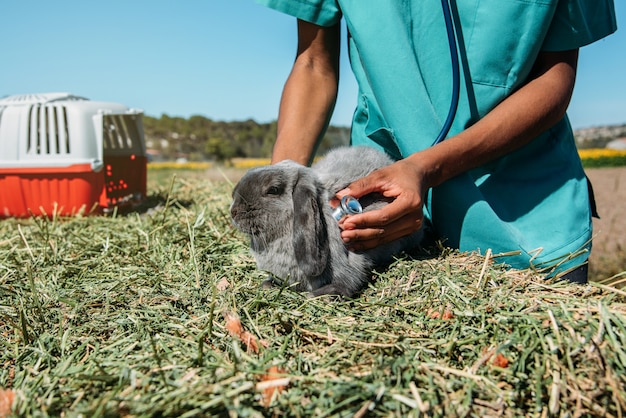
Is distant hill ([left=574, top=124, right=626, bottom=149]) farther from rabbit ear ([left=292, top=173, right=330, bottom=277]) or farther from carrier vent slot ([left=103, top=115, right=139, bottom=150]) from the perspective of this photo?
rabbit ear ([left=292, top=173, right=330, bottom=277])

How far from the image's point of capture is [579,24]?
205cm

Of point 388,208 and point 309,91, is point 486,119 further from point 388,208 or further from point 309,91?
point 309,91

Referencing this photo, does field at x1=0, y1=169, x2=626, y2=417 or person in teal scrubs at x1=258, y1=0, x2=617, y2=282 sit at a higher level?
person in teal scrubs at x1=258, y1=0, x2=617, y2=282

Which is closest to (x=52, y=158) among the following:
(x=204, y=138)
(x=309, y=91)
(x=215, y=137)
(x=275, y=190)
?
(x=309, y=91)

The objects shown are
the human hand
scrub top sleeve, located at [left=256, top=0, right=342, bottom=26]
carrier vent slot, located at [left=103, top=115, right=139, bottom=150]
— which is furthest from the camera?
carrier vent slot, located at [left=103, top=115, right=139, bottom=150]

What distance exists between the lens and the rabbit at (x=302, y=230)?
1.79 m

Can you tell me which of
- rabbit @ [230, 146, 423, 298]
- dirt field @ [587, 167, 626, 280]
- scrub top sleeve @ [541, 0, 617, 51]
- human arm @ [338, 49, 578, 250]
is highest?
scrub top sleeve @ [541, 0, 617, 51]

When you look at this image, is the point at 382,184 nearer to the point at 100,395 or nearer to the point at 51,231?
the point at 100,395

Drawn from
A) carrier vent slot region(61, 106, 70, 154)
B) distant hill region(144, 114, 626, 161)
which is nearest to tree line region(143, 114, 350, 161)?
distant hill region(144, 114, 626, 161)

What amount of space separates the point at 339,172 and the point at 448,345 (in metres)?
0.92

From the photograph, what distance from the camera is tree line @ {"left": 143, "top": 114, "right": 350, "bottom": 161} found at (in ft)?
65.4

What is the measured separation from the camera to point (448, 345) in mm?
1363

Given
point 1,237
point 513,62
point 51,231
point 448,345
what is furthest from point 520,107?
point 1,237

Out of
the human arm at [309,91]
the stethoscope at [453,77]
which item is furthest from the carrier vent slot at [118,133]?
the stethoscope at [453,77]
